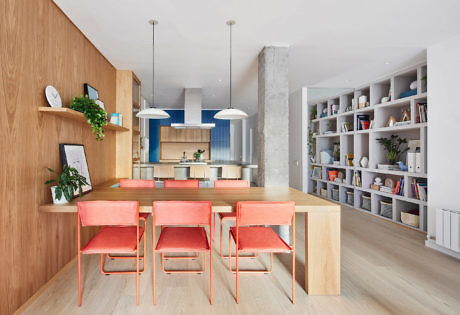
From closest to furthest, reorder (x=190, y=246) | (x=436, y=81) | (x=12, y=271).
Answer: (x=12, y=271)
(x=190, y=246)
(x=436, y=81)

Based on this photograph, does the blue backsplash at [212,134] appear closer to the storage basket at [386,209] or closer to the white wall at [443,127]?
the storage basket at [386,209]

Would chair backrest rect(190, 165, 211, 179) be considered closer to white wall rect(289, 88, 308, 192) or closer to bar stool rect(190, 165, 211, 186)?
bar stool rect(190, 165, 211, 186)

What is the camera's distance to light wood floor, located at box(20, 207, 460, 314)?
80.1 inches

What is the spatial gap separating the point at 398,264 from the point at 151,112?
3.75 meters

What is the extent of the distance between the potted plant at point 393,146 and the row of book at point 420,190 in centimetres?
65

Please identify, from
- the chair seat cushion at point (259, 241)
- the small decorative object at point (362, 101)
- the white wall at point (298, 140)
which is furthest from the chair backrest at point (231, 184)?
the small decorative object at point (362, 101)

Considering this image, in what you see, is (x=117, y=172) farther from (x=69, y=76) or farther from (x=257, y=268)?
(x=257, y=268)

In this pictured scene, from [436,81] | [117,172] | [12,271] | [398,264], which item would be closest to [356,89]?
[436,81]

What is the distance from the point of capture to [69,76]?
283cm

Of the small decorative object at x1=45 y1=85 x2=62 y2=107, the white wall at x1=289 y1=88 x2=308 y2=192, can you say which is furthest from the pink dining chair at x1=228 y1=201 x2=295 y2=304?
the white wall at x1=289 y1=88 x2=308 y2=192

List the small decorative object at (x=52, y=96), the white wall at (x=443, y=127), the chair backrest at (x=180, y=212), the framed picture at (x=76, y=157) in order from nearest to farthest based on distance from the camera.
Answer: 1. the chair backrest at (x=180, y=212)
2. the small decorative object at (x=52, y=96)
3. the framed picture at (x=76, y=157)
4. the white wall at (x=443, y=127)

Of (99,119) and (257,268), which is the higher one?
(99,119)

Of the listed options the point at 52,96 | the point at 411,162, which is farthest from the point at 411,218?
the point at 52,96

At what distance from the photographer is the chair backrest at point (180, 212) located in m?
2.01
